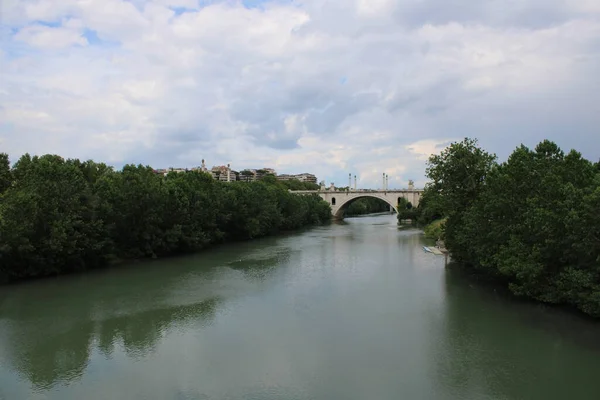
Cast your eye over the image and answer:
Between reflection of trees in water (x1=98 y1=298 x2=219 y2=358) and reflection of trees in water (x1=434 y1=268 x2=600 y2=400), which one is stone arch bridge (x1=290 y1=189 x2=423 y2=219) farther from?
reflection of trees in water (x1=98 y1=298 x2=219 y2=358)

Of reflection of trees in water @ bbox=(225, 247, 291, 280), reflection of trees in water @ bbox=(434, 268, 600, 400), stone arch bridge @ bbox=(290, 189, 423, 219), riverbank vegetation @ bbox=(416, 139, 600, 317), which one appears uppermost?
stone arch bridge @ bbox=(290, 189, 423, 219)

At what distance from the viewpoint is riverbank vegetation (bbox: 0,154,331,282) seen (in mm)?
25109

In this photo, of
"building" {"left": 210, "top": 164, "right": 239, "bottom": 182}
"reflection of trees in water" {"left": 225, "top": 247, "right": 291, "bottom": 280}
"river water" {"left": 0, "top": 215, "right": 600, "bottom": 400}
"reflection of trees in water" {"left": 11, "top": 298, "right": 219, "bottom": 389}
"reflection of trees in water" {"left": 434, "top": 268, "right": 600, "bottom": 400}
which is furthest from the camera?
"building" {"left": 210, "top": 164, "right": 239, "bottom": 182}

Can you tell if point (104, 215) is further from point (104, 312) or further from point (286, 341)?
point (286, 341)

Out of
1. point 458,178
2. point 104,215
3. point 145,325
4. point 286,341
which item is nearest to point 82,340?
point 145,325

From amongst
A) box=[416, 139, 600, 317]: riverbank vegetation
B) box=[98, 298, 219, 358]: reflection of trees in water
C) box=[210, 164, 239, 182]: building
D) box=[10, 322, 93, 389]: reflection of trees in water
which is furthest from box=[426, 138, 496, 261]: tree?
box=[210, 164, 239, 182]: building

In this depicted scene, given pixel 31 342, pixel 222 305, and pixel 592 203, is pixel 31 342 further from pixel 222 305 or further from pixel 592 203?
pixel 592 203

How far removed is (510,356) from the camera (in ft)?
47.6

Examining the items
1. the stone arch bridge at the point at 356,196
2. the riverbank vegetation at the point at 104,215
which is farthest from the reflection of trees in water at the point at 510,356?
the stone arch bridge at the point at 356,196

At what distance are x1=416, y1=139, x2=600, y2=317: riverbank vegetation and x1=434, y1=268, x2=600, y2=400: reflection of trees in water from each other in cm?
151

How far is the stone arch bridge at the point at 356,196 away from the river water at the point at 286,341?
62194 mm

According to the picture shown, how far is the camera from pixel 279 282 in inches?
1016

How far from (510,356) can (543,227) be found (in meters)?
5.76

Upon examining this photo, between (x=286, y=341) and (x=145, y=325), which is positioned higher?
(x=145, y=325)
